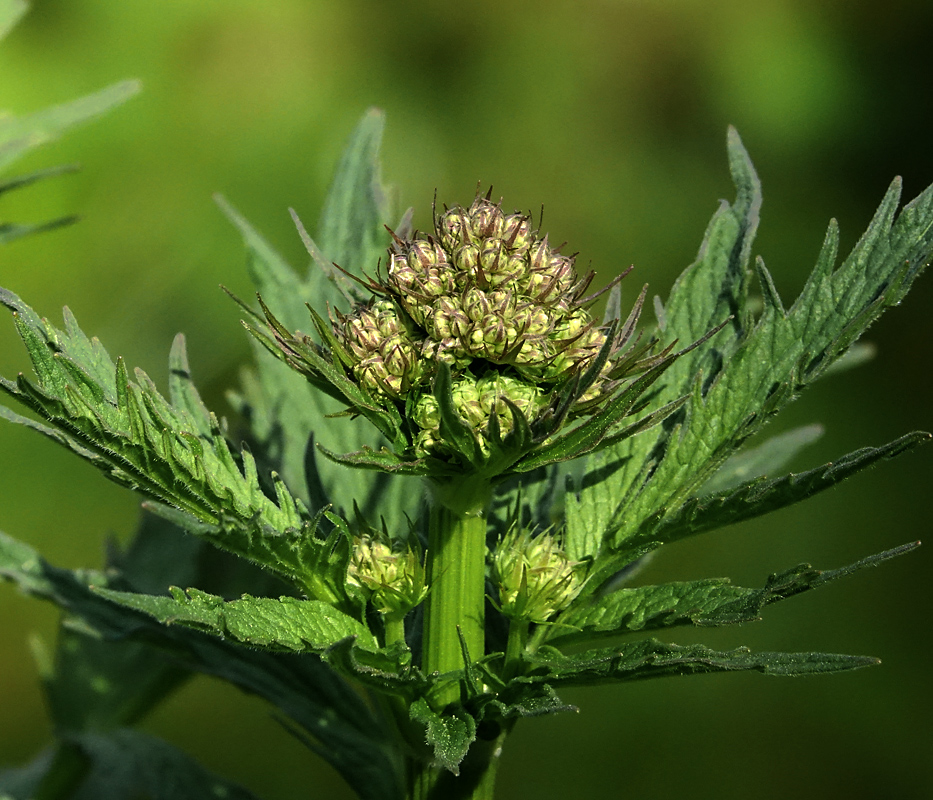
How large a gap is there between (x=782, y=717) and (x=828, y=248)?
2373 mm

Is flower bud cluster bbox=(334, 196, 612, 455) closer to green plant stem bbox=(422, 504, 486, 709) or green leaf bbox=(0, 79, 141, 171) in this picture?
green plant stem bbox=(422, 504, 486, 709)

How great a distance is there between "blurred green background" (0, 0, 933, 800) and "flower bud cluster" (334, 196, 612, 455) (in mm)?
1816

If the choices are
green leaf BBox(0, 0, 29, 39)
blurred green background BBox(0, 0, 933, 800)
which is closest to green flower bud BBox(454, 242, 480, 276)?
green leaf BBox(0, 0, 29, 39)

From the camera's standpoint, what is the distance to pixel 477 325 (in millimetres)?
992

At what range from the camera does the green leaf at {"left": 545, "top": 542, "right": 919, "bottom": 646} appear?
2.95ft

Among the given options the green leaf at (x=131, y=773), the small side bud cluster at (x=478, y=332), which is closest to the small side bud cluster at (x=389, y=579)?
the small side bud cluster at (x=478, y=332)

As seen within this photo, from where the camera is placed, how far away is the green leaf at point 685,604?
90 centimetres

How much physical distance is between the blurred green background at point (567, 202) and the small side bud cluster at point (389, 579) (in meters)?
1.83

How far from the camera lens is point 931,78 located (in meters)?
3.99

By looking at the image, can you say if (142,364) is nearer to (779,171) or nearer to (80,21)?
(80,21)

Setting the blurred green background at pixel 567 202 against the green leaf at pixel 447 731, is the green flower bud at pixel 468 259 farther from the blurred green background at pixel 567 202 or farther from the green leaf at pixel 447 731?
the blurred green background at pixel 567 202

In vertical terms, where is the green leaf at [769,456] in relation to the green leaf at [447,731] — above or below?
above

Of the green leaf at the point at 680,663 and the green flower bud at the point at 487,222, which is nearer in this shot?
the green leaf at the point at 680,663

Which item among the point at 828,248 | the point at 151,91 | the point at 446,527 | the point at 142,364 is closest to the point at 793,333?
the point at 828,248
